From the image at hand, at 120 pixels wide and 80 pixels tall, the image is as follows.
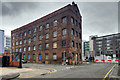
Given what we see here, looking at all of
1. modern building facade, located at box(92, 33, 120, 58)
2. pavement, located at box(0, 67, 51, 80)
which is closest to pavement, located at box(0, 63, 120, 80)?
pavement, located at box(0, 67, 51, 80)

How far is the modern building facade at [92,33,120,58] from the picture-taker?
8106 cm

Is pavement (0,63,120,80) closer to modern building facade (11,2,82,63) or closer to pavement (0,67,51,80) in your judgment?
pavement (0,67,51,80)

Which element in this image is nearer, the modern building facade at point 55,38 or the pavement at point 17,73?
the pavement at point 17,73

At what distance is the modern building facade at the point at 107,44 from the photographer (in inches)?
3191

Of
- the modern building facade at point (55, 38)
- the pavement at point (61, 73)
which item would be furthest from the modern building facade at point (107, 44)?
the pavement at point (61, 73)

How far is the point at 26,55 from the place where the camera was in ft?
120

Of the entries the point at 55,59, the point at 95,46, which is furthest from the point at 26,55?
the point at 95,46

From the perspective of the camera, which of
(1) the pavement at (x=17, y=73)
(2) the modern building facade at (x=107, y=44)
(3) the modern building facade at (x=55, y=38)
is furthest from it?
(2) the modern building facade at (x=107, y=44)

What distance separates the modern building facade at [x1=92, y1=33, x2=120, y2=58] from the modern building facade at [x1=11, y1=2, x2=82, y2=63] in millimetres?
60871

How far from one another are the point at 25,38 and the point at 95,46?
69463 mm

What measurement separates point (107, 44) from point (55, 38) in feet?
231

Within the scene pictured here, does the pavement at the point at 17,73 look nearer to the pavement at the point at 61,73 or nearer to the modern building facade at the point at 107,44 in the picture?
the pavement at the point at 61,73

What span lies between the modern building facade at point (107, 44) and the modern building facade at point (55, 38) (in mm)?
60871

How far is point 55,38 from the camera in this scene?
2811cm
